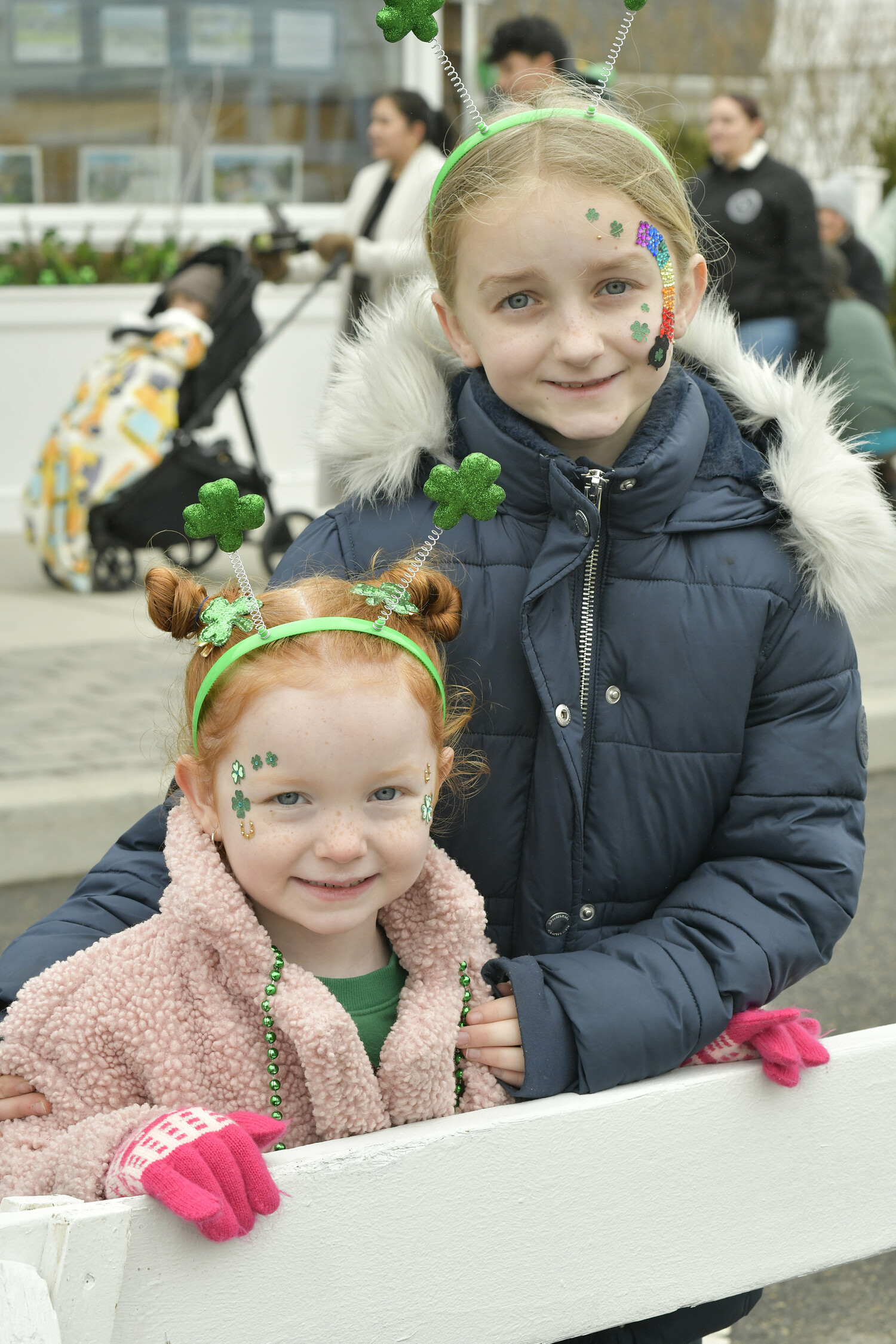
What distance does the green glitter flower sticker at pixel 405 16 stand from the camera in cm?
178

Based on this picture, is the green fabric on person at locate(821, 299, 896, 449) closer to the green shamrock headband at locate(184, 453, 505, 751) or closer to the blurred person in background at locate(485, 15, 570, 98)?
the blurred person in background at locate(485, 15, 570, 98)

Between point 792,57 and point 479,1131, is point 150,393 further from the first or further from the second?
point 792,57

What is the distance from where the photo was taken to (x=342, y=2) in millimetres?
11133

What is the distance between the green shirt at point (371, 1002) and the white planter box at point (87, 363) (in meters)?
7.74

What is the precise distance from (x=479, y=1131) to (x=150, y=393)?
6.30m

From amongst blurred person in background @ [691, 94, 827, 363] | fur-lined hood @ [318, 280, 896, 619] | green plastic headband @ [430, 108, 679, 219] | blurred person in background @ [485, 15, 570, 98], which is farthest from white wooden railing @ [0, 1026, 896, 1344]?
blurred person in background @ [691, 94, 827, 363]

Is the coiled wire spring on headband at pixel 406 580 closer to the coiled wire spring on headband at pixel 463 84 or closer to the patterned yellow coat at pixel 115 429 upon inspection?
the coiled wire spring on headband at pixel 463 84

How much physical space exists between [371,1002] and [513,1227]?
379 mm

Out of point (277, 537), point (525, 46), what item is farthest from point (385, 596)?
point (277, 537)

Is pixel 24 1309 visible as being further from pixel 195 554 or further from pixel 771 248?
pixel 195 554

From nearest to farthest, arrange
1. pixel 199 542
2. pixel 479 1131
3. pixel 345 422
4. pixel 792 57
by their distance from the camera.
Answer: pixel 479 1131 → pixel 345 422 → pixel 199 542 → pixel 792 57

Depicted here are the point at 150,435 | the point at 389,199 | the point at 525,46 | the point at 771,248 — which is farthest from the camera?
the point at 389,199

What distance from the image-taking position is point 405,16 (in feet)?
5.86

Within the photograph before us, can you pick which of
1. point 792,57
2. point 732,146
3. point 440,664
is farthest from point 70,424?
point 792,57
